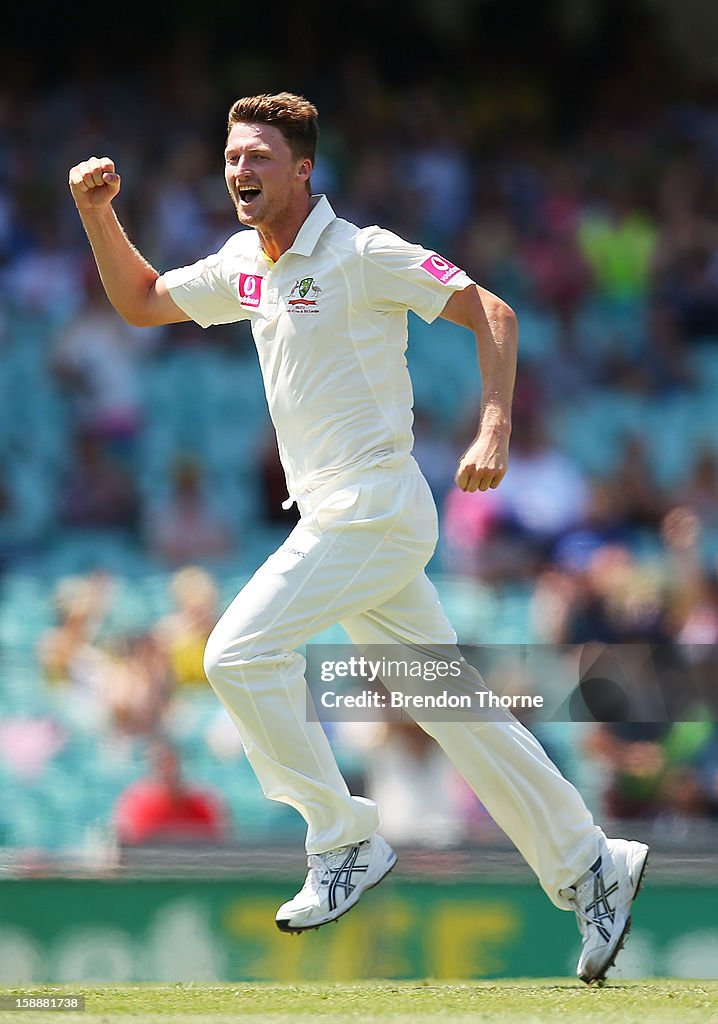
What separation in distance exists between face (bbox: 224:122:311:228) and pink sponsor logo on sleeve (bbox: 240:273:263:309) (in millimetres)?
140

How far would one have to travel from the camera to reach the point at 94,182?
13.6 ft

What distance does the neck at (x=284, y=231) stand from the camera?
4.07 m

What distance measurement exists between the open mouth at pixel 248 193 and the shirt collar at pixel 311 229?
0.45 ft

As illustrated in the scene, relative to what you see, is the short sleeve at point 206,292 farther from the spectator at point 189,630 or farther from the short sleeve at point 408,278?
the spectator at point 189,630

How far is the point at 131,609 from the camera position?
8.29 meters

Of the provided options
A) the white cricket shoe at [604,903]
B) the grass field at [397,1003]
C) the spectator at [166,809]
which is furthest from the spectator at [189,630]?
the white cricket shoe at [604,903]

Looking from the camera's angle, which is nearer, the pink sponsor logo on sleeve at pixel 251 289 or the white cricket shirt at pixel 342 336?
the white cricket shirt at pixel 342 336

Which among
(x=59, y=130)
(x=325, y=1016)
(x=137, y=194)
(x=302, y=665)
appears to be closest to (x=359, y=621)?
(x=302, y=665)

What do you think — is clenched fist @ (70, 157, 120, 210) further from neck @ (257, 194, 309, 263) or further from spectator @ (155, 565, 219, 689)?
spectator @ (155, 565, 219, 689)

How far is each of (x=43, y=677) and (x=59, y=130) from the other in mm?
3953

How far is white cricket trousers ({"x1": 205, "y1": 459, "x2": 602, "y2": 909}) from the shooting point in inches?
154

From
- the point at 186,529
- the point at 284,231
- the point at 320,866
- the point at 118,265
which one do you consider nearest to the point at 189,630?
the point at 186,529

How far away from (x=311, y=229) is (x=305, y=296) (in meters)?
0.19

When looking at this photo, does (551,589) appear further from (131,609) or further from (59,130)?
(59,130)
